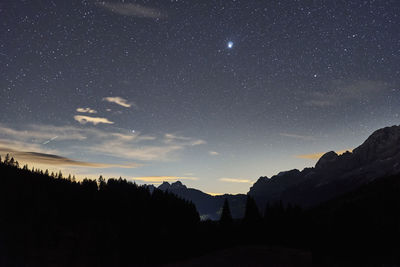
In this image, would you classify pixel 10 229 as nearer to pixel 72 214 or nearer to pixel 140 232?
pixel 72 214

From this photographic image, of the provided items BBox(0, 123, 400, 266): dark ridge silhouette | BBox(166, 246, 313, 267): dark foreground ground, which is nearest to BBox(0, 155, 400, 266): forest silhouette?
BBox(0, 123, 400, 266): dark ridge silhouette

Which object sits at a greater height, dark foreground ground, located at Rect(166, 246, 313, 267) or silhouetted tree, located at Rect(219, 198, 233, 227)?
silhouetted tree, located at Rect(219, 198, 233, 227)

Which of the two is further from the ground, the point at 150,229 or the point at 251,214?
the point at 251,214

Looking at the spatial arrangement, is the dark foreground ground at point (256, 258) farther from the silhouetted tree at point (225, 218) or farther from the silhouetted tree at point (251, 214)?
the silhouetted tree at point (251, 214)

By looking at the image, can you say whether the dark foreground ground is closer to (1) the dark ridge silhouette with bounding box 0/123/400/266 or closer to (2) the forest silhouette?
(1) the dark ridge silhouette with bounding box 0/123/400/266

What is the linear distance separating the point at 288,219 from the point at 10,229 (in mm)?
97188

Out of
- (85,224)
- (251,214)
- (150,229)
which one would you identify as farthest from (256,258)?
(85,224)

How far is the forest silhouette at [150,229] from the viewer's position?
6053cm

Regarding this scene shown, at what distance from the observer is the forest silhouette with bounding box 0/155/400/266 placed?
199 feet

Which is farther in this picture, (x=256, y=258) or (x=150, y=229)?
(x=150, y=229)

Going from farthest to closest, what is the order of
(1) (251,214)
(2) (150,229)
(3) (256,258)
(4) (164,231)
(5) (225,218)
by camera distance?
(2) (150,229)
(4) (164,231)
(5) (225,218)
(1) (251,214)
(3) (256,258)

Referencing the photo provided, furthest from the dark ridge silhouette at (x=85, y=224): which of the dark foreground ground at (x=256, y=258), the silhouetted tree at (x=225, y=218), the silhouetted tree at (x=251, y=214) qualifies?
the silhouetted tree at (x=251, y=214)

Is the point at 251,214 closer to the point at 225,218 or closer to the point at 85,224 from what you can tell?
the point at 225,218

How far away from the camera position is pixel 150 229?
98000 mm
